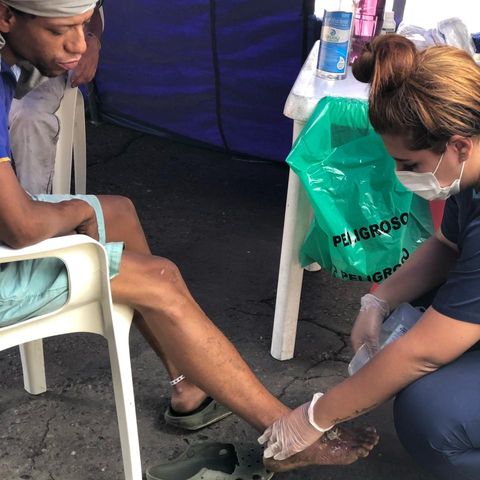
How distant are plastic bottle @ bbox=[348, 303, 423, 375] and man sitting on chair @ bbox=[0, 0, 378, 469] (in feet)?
0.59

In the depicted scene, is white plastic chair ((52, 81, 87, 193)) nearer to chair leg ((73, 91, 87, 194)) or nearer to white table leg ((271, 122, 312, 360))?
chair leg ((73, 91, 87, 194))

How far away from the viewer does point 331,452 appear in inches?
67.9

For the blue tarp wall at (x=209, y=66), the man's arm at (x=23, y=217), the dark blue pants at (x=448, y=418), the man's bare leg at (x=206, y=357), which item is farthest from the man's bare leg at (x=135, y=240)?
the blue tarp wall at (x=209, y=66)

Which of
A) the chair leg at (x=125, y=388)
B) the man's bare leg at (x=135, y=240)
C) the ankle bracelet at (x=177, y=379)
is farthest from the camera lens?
the ankle bracelet at (x=177, y=379)

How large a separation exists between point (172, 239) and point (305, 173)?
123 cm

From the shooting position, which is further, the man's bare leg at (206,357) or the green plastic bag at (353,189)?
the green plastic bag at (353,189)

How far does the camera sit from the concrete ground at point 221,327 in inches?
74.4

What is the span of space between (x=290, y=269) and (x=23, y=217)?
0.92 m

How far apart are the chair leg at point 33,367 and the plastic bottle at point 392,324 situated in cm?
89

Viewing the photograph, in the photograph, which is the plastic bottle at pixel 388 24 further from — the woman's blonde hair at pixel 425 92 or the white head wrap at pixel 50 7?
the white head wrap at pixel 50 7

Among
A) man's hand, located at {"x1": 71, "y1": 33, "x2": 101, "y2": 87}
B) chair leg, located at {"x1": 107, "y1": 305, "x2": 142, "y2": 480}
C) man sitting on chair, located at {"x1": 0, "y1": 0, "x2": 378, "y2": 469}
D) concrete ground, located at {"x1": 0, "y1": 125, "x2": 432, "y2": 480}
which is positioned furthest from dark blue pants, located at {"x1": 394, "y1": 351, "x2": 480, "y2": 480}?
man's hand, located at {"x1": 71, "y1": 33, "x2": 101, "y2": 87}

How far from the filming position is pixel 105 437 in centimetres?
195

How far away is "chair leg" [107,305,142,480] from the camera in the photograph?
156cm

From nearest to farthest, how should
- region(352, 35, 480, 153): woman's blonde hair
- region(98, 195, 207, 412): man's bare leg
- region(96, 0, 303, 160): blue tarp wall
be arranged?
region(352, 35, 480, 153): woman's blonde hair
region(98, 195, 207, 412): man's bare leg
region(96, 0, 303, 160): blue tarp wall
